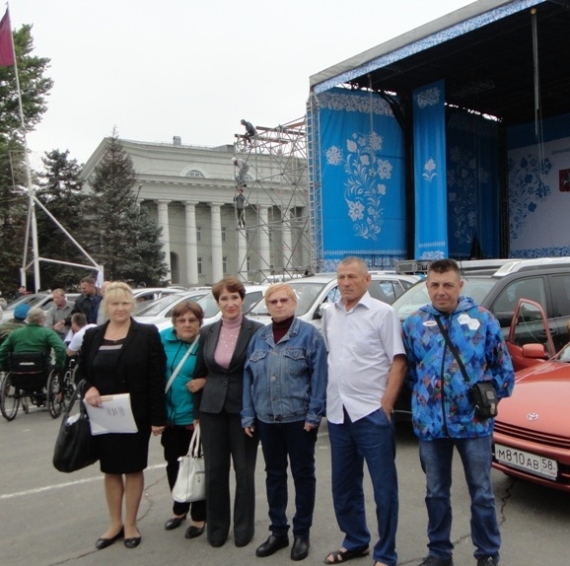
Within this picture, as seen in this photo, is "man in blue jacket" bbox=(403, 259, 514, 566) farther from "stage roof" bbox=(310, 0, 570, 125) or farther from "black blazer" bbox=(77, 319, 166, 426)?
"stage roof" bbox=(310, 0, 570, 125)

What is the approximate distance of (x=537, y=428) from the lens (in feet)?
14.3

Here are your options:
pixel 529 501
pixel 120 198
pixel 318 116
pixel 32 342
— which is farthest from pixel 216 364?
pixel 120 198

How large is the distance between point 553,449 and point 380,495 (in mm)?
1360

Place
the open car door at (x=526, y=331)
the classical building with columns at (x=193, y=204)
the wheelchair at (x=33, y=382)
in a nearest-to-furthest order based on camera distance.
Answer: the open car door at (x=526, y=331) → the wheelchair at (x=33, y=382) → the classical building with columns at (x=193, y=204)

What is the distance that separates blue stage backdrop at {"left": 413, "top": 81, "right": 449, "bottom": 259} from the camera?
770 inches

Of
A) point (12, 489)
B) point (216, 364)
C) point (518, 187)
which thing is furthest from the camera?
point (518, 187)

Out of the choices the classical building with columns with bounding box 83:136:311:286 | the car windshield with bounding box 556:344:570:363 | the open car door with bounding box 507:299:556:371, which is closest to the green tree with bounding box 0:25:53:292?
the classical building with columns with bounding box 83:136:311:286

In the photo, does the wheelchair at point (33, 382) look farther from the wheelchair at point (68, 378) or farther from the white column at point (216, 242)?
the white column at point (216, 242)

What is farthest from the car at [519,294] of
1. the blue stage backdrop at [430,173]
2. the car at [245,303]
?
the blue stage backdrop at [430,173]

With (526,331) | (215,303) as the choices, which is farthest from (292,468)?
(215,303)

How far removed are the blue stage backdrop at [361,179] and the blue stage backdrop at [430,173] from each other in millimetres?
859

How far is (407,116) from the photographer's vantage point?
2142cm

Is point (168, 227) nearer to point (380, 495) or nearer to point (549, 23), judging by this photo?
point (549, 23)

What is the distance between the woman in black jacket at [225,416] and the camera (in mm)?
3994
